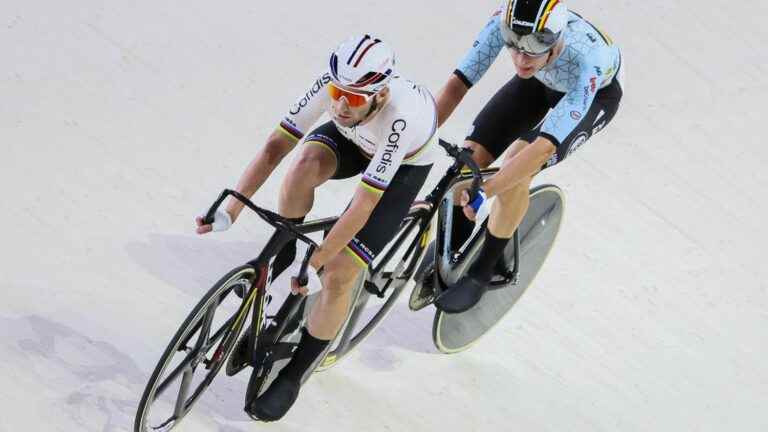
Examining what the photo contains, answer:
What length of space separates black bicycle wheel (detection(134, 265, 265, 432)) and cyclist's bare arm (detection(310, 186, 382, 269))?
0.25 metres

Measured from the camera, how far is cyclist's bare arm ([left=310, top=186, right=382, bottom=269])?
3414mm

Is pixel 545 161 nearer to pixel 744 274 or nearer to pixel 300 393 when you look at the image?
pixel 300 393

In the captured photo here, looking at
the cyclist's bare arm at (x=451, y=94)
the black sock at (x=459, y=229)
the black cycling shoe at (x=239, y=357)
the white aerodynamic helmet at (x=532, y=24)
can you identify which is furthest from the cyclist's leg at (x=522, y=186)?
the black cycling shoe at (x=239, y=357)

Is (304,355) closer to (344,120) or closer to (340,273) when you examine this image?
(340,273)

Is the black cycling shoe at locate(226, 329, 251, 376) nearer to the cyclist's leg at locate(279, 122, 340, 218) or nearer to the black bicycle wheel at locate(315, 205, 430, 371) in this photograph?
the black bicycle wheel at locate(315, 205, 430, 371)

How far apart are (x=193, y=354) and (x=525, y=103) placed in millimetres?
1689

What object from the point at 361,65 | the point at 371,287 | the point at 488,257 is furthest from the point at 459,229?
the point at 361,65

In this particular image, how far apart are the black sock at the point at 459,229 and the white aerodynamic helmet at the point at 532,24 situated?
2.97 feet

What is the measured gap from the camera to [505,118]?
4.36 m

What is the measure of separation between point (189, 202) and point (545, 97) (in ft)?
5.72

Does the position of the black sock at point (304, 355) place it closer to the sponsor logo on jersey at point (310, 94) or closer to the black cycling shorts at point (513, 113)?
the sponsor logo on jersey at point (310, 94)

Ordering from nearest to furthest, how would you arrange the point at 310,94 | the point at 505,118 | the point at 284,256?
the point at 310,94, the point at 284,256, the point at 505,118

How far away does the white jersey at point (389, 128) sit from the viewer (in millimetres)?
3418

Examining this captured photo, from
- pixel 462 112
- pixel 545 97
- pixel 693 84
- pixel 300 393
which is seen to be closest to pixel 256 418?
pixel 300 393
